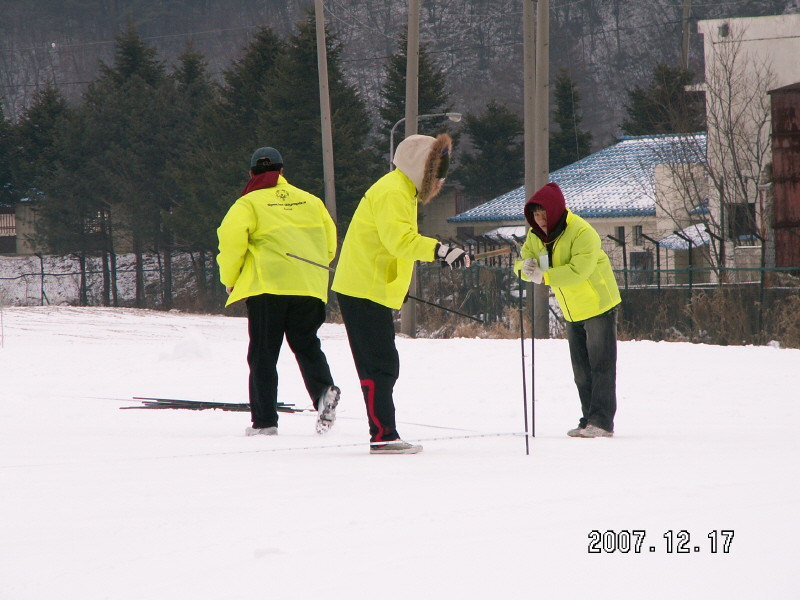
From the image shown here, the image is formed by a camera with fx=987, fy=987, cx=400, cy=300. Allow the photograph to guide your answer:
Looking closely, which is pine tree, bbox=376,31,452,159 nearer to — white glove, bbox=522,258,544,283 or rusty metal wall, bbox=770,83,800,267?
rusty metal wall, bbox=770,83,800,267

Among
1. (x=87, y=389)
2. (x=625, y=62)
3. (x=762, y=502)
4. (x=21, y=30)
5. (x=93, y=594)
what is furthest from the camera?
(x=21, y=30)

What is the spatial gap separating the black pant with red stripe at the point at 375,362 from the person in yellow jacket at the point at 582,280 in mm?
1020

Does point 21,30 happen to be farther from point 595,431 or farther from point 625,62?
point 595,431

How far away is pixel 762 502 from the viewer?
321 cm

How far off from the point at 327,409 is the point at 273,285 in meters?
0.75

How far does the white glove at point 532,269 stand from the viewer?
208 inches

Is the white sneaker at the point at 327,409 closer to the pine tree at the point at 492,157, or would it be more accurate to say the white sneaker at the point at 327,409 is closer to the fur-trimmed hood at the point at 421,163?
the fur-trimmed hood at the point at 421,163

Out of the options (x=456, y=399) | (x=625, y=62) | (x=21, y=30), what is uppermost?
(x=21, y=30)

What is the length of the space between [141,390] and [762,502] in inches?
246

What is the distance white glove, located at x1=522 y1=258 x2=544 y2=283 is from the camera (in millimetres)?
5273

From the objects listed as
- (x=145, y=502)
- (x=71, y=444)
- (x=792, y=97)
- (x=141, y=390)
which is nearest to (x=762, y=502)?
(x=145, y=502)


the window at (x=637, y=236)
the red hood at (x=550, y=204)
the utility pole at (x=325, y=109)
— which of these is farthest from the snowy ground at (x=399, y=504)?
the window at (x=637, y=236)

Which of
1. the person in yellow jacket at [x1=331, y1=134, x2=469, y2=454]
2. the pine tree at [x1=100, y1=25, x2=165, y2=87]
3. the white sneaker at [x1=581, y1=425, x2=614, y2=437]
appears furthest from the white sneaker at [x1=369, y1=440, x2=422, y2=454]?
the pine tree at [x1=100, y1=25, x2=165, y2=87]
